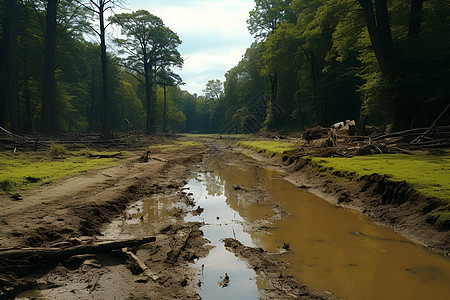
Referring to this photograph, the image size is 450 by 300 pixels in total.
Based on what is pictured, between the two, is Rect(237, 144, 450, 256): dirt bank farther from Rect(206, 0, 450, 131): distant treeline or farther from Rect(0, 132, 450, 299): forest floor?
Rect(206, 0, 450, 131): distant treeline

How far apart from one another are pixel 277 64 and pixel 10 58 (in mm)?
28425

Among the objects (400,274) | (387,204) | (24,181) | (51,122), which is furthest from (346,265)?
(51,122)

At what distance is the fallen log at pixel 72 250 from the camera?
3.76 metres

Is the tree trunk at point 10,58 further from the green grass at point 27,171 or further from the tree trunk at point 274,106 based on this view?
the tree trunk at point 274,106

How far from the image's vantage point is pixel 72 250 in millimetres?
4121

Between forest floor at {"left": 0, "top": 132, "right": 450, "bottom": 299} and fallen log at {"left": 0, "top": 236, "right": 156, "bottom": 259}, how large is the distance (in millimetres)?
78

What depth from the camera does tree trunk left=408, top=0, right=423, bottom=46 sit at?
14805 millimetres

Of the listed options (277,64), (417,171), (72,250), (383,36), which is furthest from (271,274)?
(277,64)

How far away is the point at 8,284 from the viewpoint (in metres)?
3.40

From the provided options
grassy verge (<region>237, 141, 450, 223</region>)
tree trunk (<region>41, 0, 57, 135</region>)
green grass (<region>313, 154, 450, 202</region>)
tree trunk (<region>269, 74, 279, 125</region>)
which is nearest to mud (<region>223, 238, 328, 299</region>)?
→ grassy verge (<region>237, 141, 450, 223</region>)

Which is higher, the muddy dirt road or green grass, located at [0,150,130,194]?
green grass, located at [0,150,130,194]

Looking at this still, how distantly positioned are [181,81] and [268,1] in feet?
58.9

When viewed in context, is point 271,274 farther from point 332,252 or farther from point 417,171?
point 417,171

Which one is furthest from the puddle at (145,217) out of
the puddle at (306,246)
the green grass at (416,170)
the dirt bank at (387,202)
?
the green grass at (416,170)
